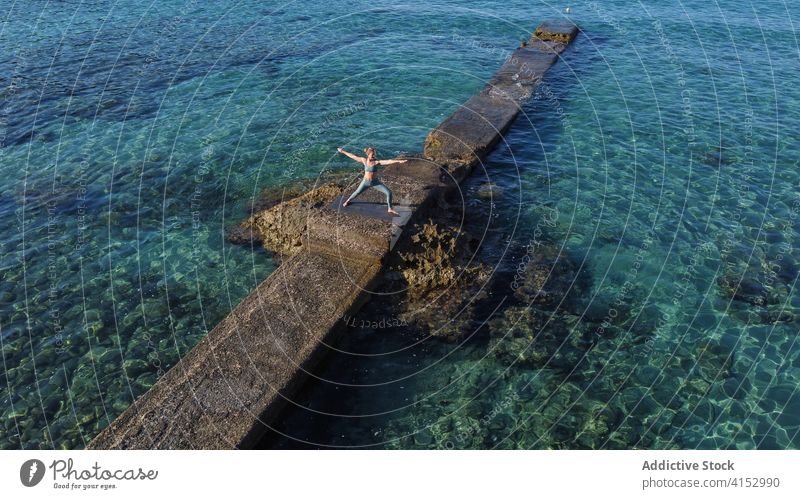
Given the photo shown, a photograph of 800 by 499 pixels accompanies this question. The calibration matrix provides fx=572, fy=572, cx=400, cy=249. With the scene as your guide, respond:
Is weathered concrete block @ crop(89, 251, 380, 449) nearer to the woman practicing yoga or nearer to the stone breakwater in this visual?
the stone breakwater

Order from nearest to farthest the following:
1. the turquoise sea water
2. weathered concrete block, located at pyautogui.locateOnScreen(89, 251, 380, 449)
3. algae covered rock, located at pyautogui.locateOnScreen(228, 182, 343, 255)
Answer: weathered concrete block, located at pyautogui.locateOnScreen(89, 251, 380, 449) → the turquoise sea water → algae covered rock, located at pyautogui.locateOnScreen(228, 182, 343, 255)

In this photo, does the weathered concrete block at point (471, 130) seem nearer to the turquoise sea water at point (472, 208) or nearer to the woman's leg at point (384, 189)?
the turquoise sea water at point (472, 208)

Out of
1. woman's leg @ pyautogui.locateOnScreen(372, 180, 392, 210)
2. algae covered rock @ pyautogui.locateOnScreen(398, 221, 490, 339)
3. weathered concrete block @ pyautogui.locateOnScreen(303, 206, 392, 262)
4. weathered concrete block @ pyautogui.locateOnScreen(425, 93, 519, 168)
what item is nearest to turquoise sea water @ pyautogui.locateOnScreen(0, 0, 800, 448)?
algae covered rock @ pyautogui.locateOnScreen(398, 221, 490, 339)

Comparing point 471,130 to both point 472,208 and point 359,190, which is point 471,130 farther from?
point 359,190

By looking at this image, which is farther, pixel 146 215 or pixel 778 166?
pixel 778 166

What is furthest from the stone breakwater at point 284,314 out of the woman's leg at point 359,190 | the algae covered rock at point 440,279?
the algae covered rock at point 440,279

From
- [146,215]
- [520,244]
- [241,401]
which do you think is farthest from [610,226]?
[146,215]

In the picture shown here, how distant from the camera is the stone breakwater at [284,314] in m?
11.5

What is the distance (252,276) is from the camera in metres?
16.5

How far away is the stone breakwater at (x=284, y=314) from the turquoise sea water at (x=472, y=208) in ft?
2.79

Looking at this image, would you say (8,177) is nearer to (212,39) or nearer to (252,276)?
(252,276)

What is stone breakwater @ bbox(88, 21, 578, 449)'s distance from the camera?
1148cm

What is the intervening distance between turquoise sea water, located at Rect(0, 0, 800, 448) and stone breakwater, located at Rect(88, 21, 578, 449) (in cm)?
85

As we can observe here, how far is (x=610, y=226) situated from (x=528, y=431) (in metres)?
8.91
